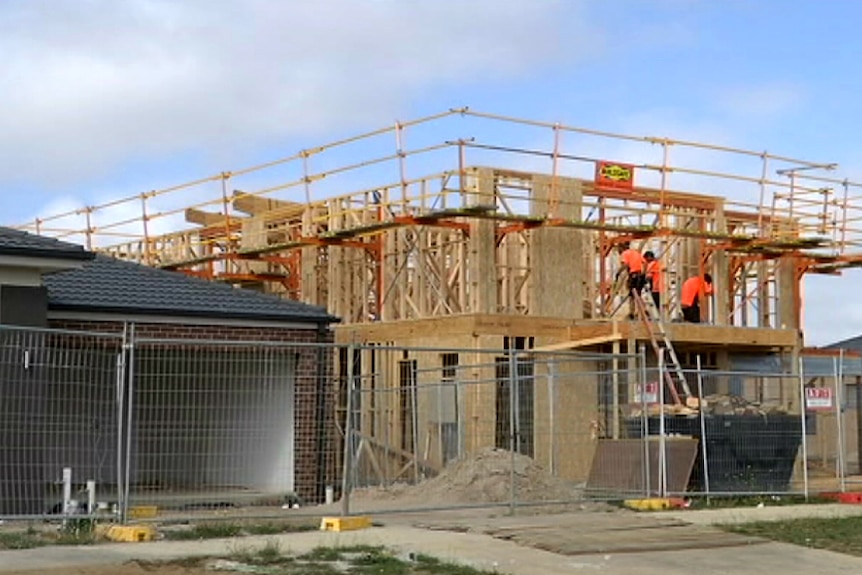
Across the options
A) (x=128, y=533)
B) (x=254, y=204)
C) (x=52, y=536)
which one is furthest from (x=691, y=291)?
(x=52, y=536)

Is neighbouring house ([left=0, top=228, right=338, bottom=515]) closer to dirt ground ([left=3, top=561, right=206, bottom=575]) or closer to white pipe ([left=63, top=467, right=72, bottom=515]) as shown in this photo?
white pipe ([left=63, top=467, right=72, bottom=515])

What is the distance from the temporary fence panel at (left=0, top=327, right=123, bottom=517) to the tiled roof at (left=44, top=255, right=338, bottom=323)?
751 millimetres

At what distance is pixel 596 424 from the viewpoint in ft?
82.8

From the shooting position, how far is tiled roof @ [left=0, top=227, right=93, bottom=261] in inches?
706

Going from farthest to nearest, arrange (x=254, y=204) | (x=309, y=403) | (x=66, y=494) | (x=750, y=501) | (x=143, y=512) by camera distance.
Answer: (x=254, y=204), (x=309, y=403), (x=750, y=501), (x=143, y=512), (x=66, y=494)

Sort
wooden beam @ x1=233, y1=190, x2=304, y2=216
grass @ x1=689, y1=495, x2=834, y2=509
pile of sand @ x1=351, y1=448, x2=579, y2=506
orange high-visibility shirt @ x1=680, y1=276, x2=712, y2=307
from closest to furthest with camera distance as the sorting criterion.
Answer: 1. pile of sand @ x1=351, y1=448, x2=579, y2=506
2. grass @ x1=689, y1=495, x2=834, y2=509
3. orange high-visibility shirt @ x1=680, y1=276, x2=712, y2=307
4. wooden beam @ x1=233, y1=190, x2=304, y2=216

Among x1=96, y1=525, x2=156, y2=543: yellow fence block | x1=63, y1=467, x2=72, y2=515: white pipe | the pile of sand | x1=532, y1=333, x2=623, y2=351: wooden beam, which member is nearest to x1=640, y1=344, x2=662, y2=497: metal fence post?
the pile of sand

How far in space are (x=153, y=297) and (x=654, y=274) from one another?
38.1 ft

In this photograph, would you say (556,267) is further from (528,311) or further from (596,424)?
(596,424)

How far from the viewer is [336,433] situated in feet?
71.6

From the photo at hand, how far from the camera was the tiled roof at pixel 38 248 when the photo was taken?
58.9 ft

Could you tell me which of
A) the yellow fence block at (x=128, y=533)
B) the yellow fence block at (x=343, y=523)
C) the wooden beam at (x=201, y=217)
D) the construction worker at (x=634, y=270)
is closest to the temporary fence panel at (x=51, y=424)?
the yellow fence block at (x=128, y=533)

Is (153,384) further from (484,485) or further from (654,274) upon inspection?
(654,274)

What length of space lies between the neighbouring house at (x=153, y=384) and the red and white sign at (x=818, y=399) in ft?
25.9
